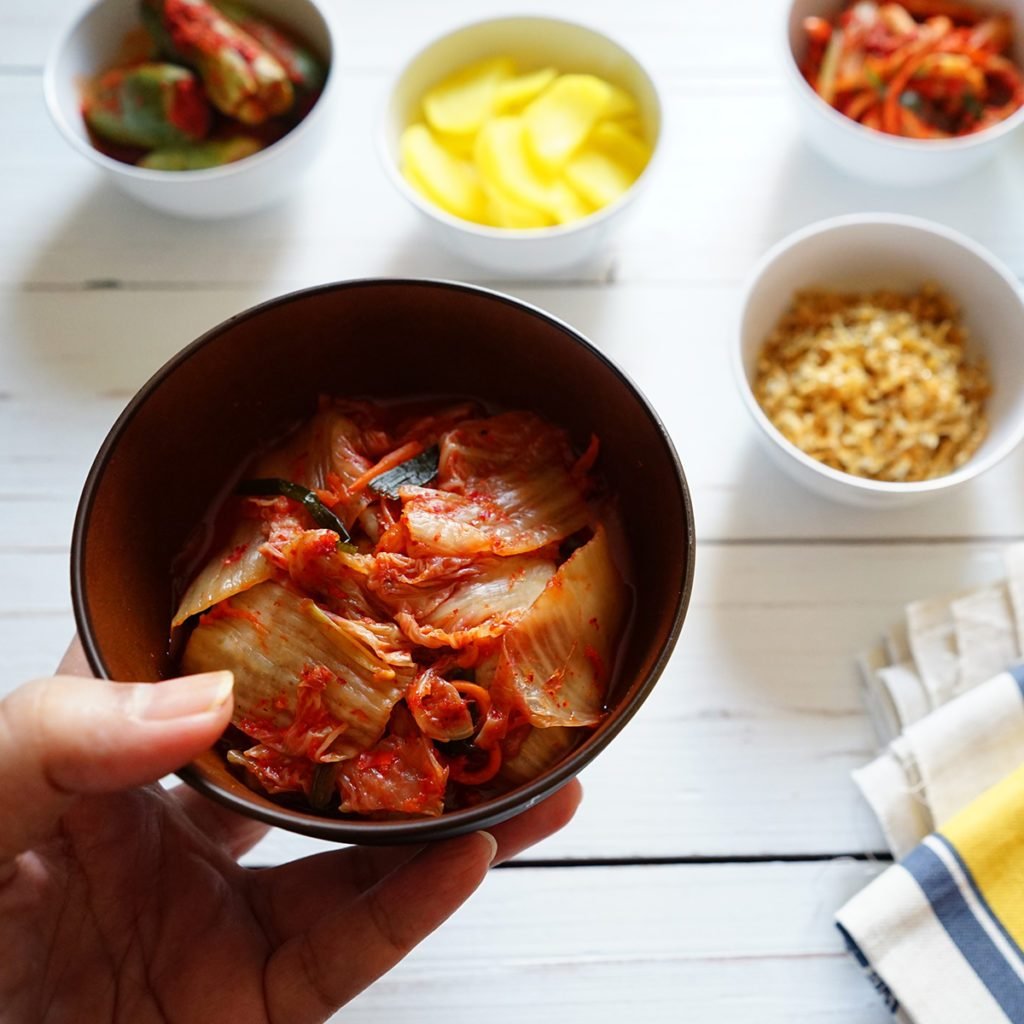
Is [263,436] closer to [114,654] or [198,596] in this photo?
[198,596]

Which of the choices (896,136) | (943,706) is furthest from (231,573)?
(896,136)

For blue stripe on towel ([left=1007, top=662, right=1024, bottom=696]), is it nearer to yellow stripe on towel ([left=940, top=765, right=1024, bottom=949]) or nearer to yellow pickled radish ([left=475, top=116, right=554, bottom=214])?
yellow stripe on towel ([left=940, top=765, right=1024, bottom=949])

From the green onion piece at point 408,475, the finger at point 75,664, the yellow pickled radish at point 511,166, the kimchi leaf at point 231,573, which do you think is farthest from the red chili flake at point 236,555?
the yellow pickled radish at point 511,166

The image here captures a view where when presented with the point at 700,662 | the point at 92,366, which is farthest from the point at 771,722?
the point at 92,366

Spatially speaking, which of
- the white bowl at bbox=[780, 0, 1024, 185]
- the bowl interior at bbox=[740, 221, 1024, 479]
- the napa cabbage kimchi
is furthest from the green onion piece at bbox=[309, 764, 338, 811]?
the white bowl at bbox=[780, 0, 1024, 185]

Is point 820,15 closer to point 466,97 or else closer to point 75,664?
point 466,97

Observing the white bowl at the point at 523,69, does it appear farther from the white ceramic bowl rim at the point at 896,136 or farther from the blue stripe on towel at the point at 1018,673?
the blue stripe on towel at the point at 1018,673
